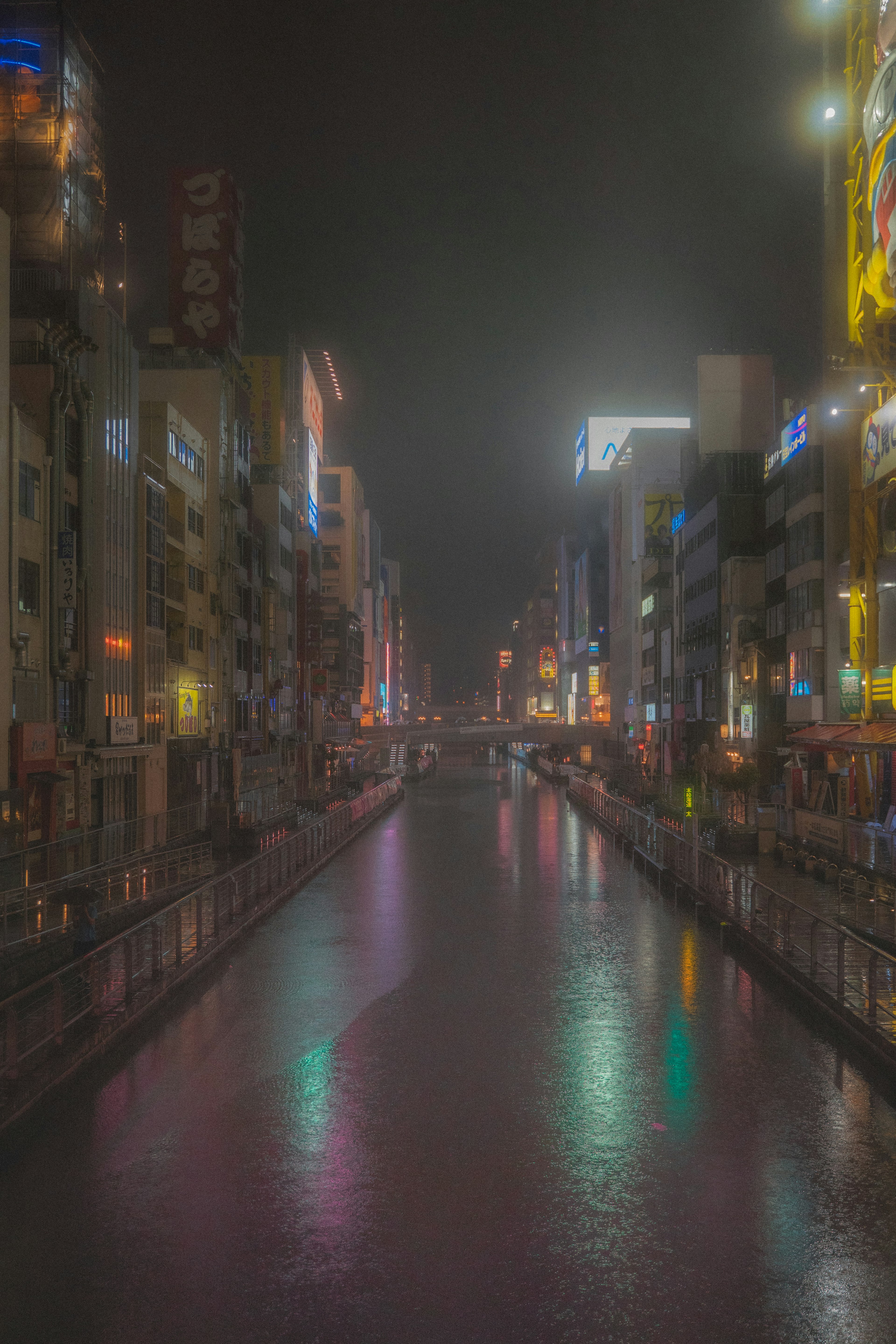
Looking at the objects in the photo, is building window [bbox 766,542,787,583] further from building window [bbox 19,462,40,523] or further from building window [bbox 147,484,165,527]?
building window [bbox 19,462,40,523]

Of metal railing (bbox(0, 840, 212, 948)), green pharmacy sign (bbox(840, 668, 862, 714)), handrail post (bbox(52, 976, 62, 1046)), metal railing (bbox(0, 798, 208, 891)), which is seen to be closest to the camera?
handrail post (bbox(52, 976, 62, 1046))

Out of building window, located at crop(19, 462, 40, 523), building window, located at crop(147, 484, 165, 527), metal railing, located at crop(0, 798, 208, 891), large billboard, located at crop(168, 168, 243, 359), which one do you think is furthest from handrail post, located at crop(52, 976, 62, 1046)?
large billboard, located at crop(168, 168, 243, 359)

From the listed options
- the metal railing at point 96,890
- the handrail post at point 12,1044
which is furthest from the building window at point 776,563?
the handrail post at point 12,1044

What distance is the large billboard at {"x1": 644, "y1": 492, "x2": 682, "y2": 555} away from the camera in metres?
95.1

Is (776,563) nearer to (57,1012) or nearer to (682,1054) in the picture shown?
(682,1054)

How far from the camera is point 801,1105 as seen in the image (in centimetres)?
1058

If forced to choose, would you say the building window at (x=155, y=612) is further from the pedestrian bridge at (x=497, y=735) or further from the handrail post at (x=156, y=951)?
the pedestrian bridge at (x=497, y=735)

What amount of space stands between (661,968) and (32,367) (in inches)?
1138

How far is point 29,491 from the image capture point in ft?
109

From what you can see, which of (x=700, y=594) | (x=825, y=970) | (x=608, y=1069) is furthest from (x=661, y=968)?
(x=700, y=594)

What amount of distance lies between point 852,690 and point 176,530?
3117 cm

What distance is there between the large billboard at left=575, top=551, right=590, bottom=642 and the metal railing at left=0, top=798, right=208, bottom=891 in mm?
117012

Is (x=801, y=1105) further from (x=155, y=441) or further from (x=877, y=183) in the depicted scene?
(x=155, y=441)

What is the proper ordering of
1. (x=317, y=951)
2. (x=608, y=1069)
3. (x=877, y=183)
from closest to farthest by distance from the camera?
(x=608, y=1069)
(x=317, y=951)
(x=877, y=183)
